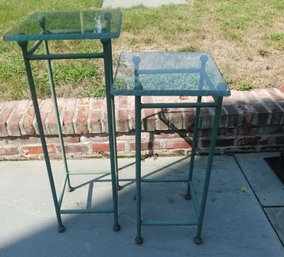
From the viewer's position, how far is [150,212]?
1.96m

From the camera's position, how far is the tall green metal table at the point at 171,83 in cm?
136

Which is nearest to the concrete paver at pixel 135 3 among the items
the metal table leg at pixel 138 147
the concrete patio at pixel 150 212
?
the concrete patio at pixel 150 212

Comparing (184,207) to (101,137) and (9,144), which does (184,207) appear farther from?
(9,144)

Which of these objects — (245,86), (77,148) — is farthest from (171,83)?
(245,86)

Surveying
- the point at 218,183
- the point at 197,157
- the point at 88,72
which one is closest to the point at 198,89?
the point at 218,183

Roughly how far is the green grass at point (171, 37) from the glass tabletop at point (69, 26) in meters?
1.01

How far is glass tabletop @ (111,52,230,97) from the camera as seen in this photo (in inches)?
53.2

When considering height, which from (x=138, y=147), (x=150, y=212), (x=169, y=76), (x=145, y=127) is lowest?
(x=150, y=212)

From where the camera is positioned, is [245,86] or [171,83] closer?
[171,83]

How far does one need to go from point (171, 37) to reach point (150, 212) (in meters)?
2.33

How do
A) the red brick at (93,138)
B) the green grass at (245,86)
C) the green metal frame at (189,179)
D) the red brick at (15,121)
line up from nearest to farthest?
the green metal frame at (189,179) < the red brick at (15,121) < the red brick at (93,138) < the green grass at (245,86)

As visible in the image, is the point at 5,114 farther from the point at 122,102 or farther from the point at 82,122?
the point at 122,102

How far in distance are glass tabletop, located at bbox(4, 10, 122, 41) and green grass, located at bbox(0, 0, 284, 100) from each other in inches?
39.7

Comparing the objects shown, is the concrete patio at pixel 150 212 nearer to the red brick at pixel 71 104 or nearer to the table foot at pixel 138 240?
the table foot at pixel 138 240
